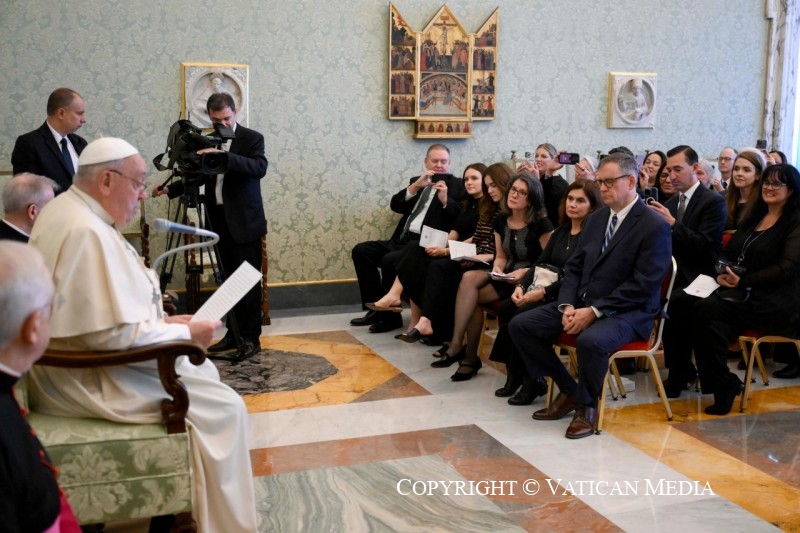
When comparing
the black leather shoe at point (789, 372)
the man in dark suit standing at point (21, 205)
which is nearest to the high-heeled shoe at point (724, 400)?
the black leather shoe at point (789, 372)

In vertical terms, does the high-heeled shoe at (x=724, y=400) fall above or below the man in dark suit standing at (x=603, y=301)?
below

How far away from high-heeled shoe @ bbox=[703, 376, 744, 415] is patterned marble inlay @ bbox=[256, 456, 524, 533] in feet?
5.71

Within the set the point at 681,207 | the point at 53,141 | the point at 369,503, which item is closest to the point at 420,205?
the point at 681,207

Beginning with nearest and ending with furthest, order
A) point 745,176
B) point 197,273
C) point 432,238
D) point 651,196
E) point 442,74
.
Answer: point 745,176
point 651,196
point 197,273
point 432,238
point 442,74

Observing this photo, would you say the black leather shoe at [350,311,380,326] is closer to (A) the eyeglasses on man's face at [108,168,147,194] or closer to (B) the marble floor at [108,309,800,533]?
(B) the marble floor at [108,309,800,533]

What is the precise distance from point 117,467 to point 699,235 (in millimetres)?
→ 3897

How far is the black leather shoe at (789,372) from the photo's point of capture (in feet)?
17.3

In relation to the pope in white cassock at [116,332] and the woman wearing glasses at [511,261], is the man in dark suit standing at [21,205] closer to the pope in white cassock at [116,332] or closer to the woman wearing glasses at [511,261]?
the pope in white cassock at [116,332]

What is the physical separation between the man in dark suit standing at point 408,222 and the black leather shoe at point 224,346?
1.18 metres

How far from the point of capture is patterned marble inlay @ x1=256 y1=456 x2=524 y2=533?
10.4ft

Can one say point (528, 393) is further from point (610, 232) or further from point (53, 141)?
point (53, 141)

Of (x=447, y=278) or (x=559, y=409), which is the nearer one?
(x=559, y=409)

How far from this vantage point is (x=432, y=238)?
6.20m

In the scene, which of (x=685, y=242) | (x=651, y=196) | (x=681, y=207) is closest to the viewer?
(x=685, y=242)
